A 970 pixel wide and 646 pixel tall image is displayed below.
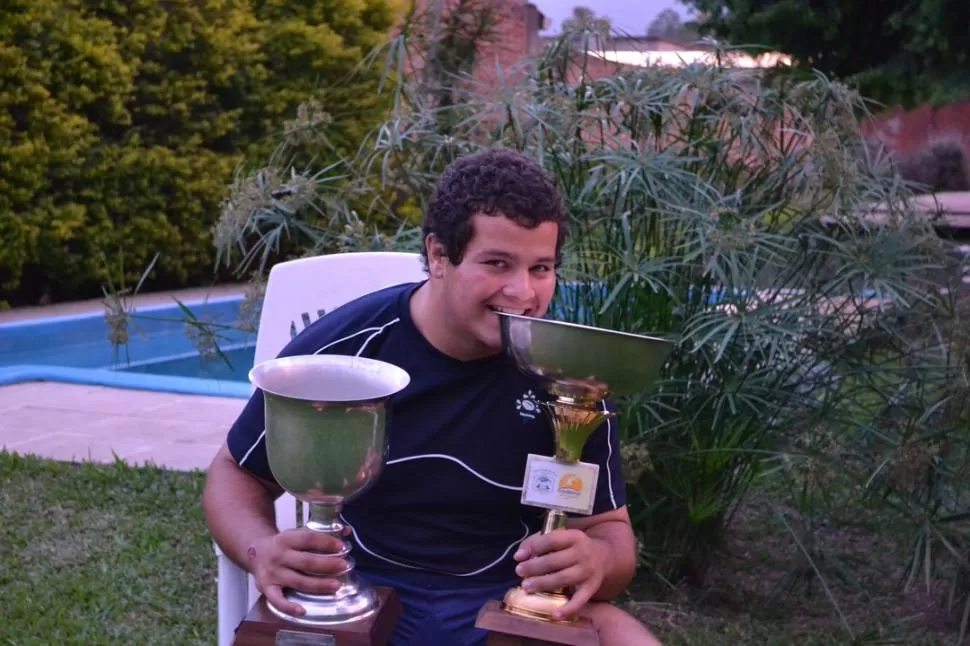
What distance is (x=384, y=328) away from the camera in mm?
2053

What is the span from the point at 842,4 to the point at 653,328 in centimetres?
881

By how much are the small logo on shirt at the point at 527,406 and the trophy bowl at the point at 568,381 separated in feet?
0.67

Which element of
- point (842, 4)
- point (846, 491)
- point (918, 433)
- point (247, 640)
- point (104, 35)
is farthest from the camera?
point (842, 4)

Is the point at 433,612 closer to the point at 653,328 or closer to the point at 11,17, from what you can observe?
the point at 653,328

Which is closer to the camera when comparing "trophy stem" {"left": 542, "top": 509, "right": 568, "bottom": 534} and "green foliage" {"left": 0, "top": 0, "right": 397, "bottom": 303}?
"trophy stem" {"left": 542, "top": 509, "right": 568, "bottom": 534}

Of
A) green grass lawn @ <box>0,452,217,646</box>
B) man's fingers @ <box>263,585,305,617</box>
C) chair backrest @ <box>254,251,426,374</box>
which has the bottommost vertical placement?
green grass lawn @ <box>0,452,217,646</box>

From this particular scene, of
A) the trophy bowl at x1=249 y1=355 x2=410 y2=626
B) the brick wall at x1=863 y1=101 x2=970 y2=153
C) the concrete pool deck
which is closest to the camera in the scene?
the trophy bowl at x1=249 y1=355 x2=410 y2=626

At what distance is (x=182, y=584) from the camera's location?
342 cm

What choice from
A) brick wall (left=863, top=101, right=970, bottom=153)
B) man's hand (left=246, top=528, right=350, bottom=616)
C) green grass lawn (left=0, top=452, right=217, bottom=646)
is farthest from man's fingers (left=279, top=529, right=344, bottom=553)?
brick wall (left=863, top=101, right=970, bottom=153)

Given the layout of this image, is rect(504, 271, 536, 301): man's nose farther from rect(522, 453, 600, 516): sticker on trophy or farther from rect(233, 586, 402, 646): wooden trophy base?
→ rect(233, 586, 402, 646): wooden trophy base

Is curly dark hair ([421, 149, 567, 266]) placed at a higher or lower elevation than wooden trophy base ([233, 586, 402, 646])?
higher

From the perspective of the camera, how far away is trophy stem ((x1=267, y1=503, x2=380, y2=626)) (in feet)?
5.49

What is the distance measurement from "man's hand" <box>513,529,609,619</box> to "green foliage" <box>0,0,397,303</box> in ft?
18.6

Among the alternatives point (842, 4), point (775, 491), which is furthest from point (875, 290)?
point (842, 4)
